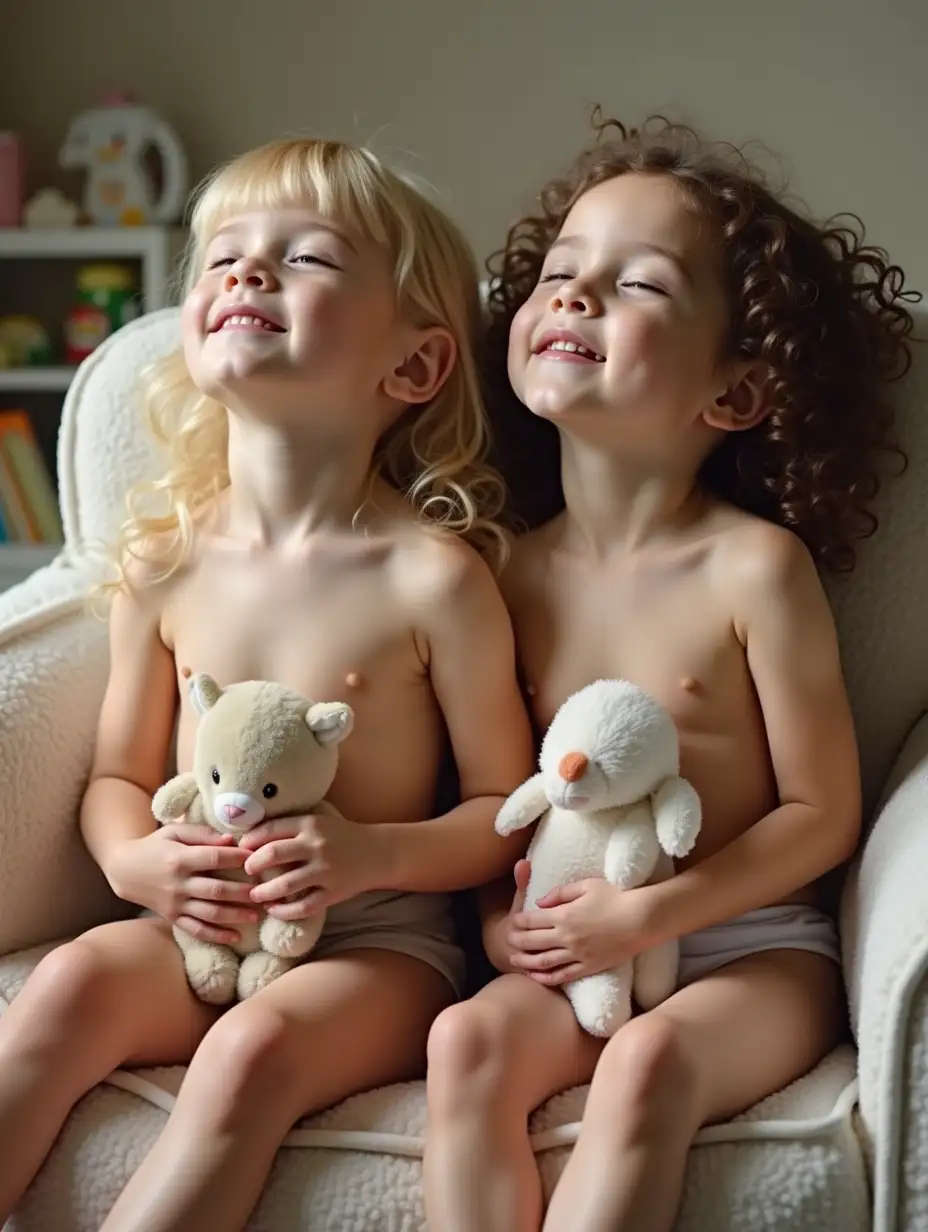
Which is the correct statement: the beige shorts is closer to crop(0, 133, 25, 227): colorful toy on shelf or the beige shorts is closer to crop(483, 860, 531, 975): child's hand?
crop(483, 860, 531, 975): child's hand

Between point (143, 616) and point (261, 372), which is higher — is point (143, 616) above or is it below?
below

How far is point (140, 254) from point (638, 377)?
1630mm

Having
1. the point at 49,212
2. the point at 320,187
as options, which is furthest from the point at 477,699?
the point at 49,212

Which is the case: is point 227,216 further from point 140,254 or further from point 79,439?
point 140,254

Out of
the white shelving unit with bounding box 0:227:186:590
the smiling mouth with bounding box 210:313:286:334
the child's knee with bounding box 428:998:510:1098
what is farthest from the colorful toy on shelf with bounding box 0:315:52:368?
the child's knee with bounding box 428:998:510:1098

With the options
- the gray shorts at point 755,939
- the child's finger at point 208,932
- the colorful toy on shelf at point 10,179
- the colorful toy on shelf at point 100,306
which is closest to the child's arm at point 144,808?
the child's finger at point 208,932

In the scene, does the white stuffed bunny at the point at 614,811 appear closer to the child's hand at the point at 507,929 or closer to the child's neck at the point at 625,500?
the child's hand at the point at 507,929

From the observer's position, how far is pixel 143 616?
116 centimetres

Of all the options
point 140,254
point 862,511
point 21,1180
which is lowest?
point 21,1180

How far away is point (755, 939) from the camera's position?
1031mm

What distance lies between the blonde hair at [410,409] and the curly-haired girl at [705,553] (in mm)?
47

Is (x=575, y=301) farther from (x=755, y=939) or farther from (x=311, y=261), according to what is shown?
(x=755, y=939)

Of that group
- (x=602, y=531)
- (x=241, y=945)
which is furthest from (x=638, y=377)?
(x=241, y=945)

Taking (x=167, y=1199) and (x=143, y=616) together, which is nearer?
(x=167, y=1199)
